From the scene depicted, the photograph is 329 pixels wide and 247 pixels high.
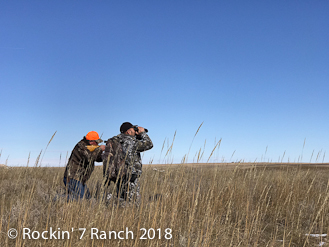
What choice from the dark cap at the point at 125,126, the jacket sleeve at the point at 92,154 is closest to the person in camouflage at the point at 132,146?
the dark cap at the point at 125,126

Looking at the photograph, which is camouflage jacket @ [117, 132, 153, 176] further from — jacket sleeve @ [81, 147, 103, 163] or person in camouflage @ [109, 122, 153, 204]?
jacket sleeve @ [81, 147, 103, 163]

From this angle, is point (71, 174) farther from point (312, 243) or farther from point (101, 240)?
point (312, 243)

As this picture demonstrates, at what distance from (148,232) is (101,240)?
535 mm

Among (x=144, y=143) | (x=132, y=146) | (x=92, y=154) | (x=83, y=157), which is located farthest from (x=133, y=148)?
(x=83, y=157)

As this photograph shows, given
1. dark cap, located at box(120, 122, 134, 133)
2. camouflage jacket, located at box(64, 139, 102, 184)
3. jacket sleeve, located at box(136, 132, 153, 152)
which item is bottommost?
camouflage jacket, located at box(64, 139, 102, 184)

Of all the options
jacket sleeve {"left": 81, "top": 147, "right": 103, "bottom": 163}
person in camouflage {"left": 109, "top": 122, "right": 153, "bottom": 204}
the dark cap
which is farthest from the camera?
the dark cap

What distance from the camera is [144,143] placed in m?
5.07

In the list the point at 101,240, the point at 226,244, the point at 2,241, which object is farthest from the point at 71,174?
the point at 226,244

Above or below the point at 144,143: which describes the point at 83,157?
below

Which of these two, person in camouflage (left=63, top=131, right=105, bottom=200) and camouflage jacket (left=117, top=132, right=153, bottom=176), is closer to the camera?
camouflage jacket (left=117, top=132, right=153, bottom=176)

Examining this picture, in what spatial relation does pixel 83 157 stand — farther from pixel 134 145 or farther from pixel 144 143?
pixel 144 143

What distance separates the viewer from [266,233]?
3.89 metres

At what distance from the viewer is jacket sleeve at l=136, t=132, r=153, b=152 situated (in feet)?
16.5

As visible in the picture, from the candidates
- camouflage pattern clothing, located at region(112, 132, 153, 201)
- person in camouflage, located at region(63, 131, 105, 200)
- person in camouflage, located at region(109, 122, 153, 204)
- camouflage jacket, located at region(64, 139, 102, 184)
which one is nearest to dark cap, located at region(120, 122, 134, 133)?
person in camouflage, located at region(109, 122, 153, 204)
